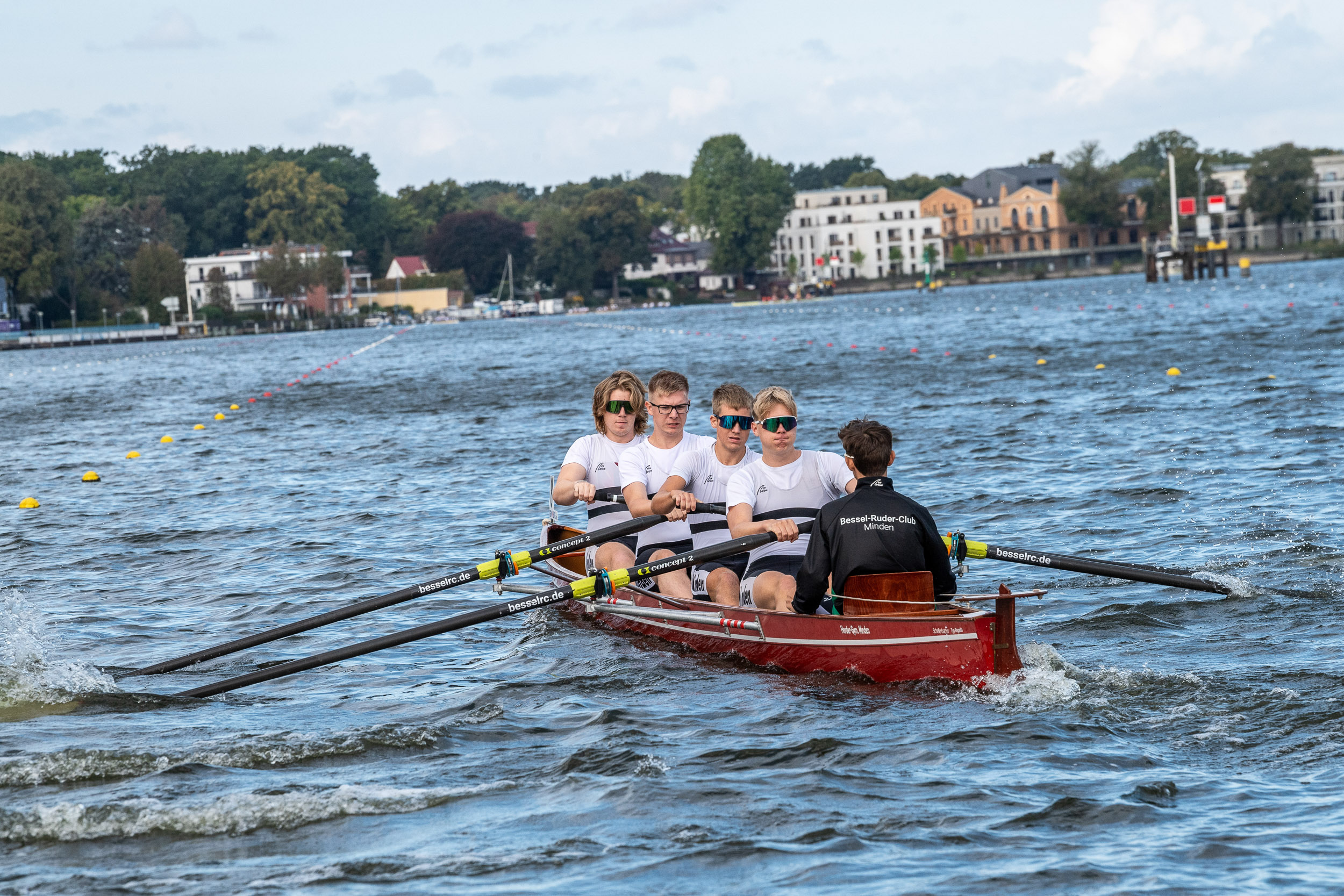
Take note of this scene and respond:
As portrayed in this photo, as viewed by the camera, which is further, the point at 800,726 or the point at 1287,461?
the point at 1287,461

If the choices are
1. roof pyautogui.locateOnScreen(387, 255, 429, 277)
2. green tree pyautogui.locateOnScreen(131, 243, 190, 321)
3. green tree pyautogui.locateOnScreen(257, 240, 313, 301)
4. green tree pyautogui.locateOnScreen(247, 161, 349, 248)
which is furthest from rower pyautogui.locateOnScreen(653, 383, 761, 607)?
green tree pyautogui.locateOnScreen(247, 161, 349, 248)

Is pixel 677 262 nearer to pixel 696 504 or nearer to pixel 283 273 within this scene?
pixel 283 273

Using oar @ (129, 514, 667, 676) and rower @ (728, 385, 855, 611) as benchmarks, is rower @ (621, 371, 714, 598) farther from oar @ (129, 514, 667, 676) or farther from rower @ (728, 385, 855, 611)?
rower @ (728, 385, 855, 611)

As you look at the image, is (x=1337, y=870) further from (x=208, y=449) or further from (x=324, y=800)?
(x=208, y=449)

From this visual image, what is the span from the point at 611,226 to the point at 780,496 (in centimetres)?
14473

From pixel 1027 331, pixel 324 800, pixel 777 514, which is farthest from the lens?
pixel 1027 331

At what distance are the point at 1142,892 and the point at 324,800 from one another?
374cm

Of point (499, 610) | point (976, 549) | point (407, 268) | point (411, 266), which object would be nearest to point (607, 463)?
point (499, 610)

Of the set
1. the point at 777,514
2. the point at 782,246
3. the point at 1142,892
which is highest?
the point at 782,246

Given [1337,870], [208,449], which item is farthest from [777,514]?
[208,449]

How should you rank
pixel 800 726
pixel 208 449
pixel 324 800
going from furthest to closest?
pixel 208 449 → pixel 800 726 → pixel 324 800

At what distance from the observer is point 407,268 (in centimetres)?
15925

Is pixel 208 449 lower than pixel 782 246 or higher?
lower

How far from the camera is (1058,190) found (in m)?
151
